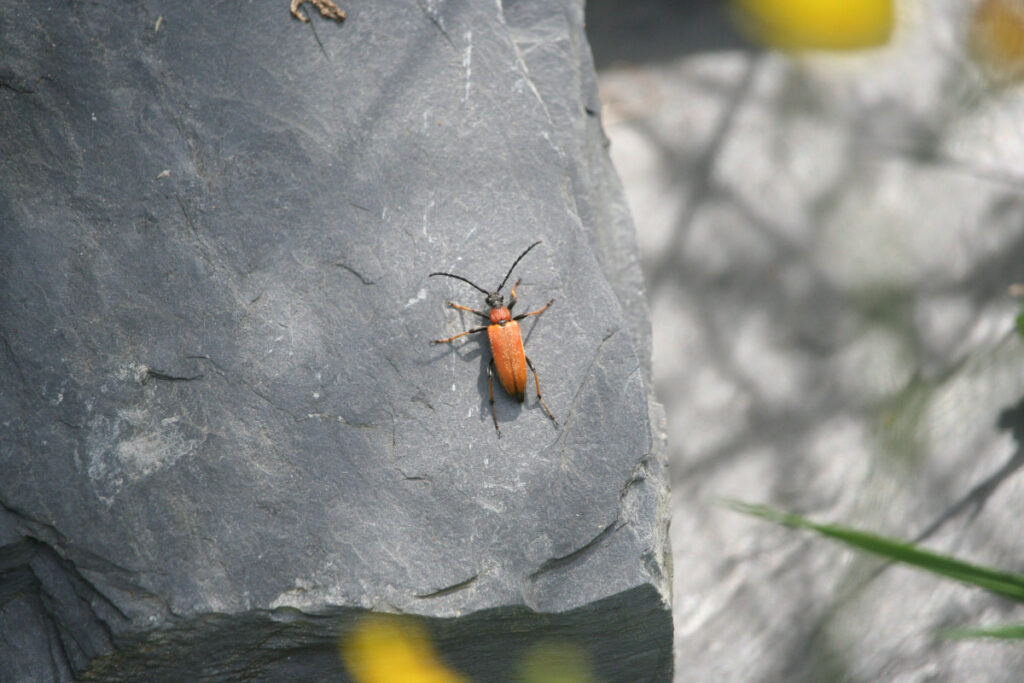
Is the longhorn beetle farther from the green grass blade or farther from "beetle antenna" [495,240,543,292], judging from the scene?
the green grass blade

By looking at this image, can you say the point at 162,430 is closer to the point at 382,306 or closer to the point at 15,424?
the point at 15,424

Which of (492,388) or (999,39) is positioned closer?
(492,388)

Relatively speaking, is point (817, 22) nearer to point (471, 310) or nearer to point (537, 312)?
point (537, 312)

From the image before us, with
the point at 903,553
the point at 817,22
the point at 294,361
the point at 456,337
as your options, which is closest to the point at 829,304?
the point at 817,22

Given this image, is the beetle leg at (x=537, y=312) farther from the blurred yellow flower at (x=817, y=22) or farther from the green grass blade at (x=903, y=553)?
the blurred yellow flower at (x=817, y=22)

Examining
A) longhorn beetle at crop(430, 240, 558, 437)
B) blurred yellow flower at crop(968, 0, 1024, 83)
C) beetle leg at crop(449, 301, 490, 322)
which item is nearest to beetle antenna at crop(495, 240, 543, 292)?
longhorn beetle at crop(430, 240, 558, 437)

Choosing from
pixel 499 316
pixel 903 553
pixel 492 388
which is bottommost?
pixel 903 553

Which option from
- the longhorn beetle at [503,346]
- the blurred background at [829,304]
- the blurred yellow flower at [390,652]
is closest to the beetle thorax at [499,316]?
the longhorn beetle at [503,346]
